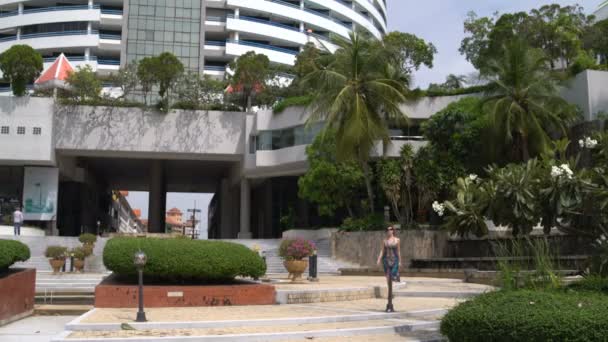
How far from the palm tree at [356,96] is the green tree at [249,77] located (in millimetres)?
12923

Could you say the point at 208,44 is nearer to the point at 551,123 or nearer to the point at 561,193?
the point at 551,123

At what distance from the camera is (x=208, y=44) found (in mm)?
68312

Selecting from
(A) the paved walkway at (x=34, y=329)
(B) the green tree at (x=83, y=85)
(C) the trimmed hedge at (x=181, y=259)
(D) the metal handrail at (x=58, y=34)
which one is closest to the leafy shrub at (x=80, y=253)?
(A) the paved walkway at (x=34, y=329)

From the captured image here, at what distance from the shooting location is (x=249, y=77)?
1737 inches

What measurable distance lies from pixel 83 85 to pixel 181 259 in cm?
3403

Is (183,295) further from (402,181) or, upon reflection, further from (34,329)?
(402,181)

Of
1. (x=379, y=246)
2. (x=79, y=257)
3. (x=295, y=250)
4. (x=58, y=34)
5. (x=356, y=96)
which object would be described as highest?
(x=58, y=34)

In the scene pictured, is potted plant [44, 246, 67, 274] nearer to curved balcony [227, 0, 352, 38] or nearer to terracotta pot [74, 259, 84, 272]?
terracotta pot [74, 259, 84, 272]

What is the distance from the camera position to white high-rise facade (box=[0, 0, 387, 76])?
63.7 meters

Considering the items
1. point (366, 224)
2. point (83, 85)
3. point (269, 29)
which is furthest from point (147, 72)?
point (269, 29)

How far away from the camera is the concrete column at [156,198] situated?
51.0 meters

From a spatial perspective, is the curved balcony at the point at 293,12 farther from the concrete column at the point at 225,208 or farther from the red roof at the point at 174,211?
the red roof at the point at 174,211

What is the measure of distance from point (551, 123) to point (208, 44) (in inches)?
1715

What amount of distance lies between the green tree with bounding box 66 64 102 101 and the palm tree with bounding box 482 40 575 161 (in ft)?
85.7
